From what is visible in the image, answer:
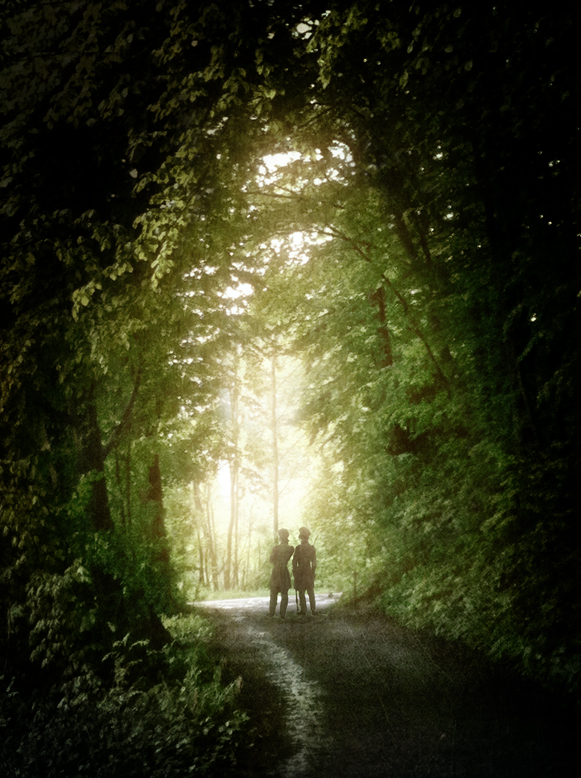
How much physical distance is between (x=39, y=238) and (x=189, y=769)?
5635 millimetres

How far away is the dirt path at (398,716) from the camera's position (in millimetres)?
4129

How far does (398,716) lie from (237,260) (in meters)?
7.98

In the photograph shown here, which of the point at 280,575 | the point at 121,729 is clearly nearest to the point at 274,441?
the point at 280,575

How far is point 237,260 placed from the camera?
10320 mm

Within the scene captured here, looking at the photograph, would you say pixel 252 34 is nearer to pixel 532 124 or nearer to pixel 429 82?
pixel 429 82

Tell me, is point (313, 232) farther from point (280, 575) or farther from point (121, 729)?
point (121, 729)

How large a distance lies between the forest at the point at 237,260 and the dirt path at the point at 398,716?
1.30ft

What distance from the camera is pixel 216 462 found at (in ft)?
57.7

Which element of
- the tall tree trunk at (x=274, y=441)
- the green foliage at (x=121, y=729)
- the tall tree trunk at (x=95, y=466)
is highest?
the tall tree trunk at (x=274, y=441)

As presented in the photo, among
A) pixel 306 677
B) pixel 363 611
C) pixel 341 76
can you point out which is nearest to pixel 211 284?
pixel 341 76

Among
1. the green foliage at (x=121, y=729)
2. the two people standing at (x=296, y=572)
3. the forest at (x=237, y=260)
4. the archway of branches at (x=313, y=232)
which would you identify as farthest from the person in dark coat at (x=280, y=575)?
the green foliage at (x=121, y=729)

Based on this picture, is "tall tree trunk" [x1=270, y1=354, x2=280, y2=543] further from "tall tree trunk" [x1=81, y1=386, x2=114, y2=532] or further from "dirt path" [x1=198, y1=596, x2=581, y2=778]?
"dirt path" [x1=198, y1=596, x2=581, y2=778]

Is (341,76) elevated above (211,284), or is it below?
above

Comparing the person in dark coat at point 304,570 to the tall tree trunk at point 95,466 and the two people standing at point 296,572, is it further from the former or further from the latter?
the tall tree trunk at point 95,466
